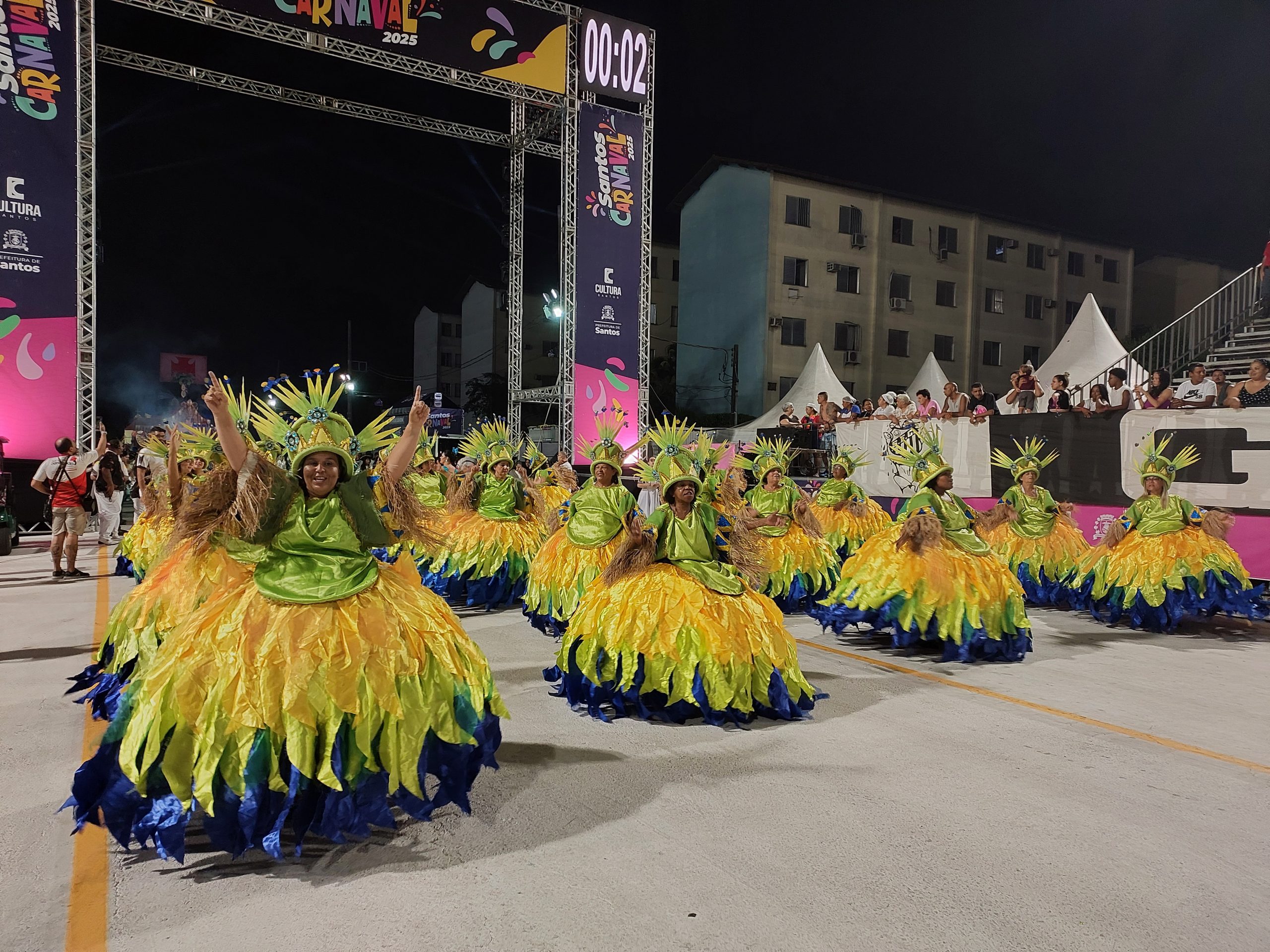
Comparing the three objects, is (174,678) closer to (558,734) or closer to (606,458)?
(558,734)

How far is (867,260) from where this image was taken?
3111cm

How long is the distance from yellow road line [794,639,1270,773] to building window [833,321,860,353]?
2534 centimetres

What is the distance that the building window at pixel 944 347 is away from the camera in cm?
3241

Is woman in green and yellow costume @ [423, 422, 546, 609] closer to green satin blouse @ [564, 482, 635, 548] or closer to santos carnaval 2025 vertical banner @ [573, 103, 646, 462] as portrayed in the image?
green satin blouse @ [564, 482, 635, 548]

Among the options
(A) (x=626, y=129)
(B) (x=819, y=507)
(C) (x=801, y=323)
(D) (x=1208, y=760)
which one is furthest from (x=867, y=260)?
(D) (x=1208, y=760)

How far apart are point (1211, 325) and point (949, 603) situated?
1388 centimetres

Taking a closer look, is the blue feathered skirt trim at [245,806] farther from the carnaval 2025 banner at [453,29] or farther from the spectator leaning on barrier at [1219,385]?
the carnaval 2025 banner at [453,29]

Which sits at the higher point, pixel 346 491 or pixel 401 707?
pixel 346 491

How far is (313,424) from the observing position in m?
3.77

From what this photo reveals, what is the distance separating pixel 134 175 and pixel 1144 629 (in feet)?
102

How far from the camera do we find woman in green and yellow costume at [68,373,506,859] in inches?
115

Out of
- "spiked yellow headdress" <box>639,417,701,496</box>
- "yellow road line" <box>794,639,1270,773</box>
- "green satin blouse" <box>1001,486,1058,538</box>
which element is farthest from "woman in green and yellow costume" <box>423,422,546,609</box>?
"green satin blouse" <box>1001,486,1058,538</box>

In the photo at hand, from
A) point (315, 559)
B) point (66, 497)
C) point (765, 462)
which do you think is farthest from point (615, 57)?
point (315, 559)

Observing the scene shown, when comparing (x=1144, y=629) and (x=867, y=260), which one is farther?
(x=867, y=260)
